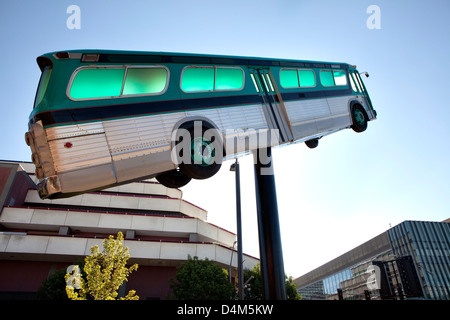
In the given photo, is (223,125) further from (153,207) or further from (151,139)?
(153,207)

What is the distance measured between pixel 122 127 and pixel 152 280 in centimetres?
3652

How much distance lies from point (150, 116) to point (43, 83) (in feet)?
7.73

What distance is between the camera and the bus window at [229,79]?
249 inches

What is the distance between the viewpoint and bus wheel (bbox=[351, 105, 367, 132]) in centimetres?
951

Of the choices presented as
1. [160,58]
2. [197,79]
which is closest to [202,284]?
[197,79]

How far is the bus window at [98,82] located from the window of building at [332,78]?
6314 mm

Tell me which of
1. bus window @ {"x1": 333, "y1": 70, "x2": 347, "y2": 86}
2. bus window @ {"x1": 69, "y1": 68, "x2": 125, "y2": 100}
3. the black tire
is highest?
bus window @ {"x1": 333, "y1": 70, "x2": 347, "y2": 86}

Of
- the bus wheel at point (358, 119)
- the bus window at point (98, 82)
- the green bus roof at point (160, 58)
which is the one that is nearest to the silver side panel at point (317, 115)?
the bus wheel at point (358, 119)

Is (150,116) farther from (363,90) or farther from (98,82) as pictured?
(363,90)

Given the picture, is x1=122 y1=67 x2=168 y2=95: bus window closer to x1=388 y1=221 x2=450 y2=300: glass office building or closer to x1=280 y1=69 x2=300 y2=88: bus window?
x1=280 y1=69 x2=300 y2=88: bus window

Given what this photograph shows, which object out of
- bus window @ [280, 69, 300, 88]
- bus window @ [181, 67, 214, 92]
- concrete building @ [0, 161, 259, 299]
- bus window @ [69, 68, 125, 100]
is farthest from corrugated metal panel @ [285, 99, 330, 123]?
concrete building @ [0, 161, 259, 299]

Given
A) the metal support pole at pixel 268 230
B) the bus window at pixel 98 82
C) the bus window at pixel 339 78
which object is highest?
the bus window at pixel 339 78

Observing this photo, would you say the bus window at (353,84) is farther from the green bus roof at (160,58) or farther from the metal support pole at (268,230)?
the metal support pole at (268,230)

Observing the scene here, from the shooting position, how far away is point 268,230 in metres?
4.50
